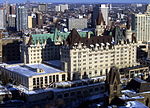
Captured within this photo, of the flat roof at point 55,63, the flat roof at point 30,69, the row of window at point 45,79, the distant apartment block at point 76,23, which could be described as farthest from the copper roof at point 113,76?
the distant apartment block at point 76,23

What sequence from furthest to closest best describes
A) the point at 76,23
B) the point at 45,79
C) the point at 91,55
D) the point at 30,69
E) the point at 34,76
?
1. the point at 76,23
2. the point at 30,69
3. the point at 91,55
4. the point at 45,79
5. the point at 34,76

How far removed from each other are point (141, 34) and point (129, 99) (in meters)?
74.0

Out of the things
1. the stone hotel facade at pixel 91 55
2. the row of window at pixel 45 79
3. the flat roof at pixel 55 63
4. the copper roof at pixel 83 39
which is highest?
the copper roof at pixel 83 39

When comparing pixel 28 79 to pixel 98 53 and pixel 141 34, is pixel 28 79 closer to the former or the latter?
pixel 98 53

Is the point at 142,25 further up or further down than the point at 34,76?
further up

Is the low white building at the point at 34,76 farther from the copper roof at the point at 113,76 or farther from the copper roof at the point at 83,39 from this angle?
the copper roof at the point at 113,76

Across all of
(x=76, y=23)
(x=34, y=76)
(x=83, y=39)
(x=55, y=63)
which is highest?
(x=76, y=23)

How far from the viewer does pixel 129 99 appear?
160 feet

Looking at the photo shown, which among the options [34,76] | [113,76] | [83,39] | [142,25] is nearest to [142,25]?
[142,25]

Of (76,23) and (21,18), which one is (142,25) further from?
(21,18)

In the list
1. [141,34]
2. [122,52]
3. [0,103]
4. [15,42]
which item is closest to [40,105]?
[0,103]

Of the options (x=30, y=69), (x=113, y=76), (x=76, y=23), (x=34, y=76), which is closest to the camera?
(x=113, y=76)

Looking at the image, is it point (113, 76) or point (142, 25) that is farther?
point (142, 25)

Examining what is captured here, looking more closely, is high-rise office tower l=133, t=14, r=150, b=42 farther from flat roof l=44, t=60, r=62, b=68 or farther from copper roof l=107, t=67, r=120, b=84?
copper roof l=107, t=67, r=120, b=84
